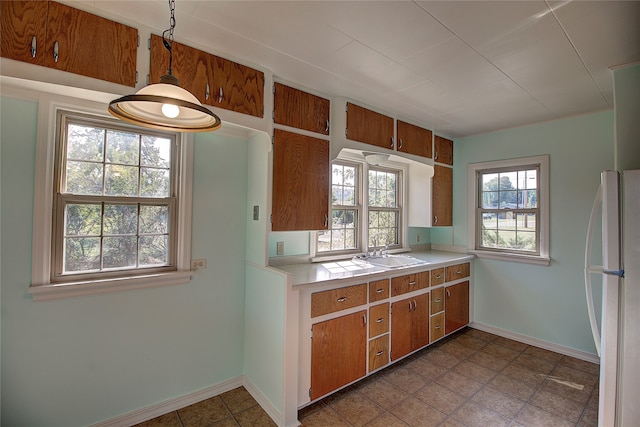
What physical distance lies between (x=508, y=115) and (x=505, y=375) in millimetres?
2585

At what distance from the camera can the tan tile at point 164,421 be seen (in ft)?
6.61

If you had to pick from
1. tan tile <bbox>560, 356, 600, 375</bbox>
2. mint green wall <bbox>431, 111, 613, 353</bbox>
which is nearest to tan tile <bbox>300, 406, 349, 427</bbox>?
tan tile <bbox>560, 356, 600, 375</bbox>

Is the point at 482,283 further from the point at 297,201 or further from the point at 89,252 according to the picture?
the point at 89,252

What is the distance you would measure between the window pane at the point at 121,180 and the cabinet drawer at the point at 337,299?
1.52 m

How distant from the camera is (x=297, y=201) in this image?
240 cm

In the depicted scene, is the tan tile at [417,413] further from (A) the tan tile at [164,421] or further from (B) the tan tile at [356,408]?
(A) the tan tile at [164,421]

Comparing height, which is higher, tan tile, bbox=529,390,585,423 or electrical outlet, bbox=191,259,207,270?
electrical outlet, bbox=191,259,207,270

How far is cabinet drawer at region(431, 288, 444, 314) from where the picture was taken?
3.16 metres

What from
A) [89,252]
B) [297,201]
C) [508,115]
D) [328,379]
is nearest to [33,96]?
[89,252]

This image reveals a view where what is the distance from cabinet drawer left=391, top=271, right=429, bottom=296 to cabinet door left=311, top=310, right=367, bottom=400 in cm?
45

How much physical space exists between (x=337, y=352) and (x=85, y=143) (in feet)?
7.64

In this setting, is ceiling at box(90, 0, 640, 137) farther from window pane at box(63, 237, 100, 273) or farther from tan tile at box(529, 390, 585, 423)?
tan tile at box(529, 390, 585, 423)

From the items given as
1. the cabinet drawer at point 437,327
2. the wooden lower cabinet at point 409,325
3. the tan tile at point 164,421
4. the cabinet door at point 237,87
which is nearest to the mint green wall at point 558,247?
the cabinet drawer at point 437,327

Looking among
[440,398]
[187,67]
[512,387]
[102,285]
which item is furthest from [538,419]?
[187,67]
